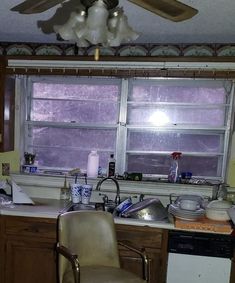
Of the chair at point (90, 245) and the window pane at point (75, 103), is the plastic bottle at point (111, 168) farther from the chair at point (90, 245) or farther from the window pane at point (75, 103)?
the chair at point (90, 245)

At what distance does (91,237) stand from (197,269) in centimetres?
80

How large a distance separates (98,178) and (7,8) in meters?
1.56

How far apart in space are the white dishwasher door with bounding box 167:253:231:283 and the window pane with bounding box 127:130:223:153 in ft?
3.28

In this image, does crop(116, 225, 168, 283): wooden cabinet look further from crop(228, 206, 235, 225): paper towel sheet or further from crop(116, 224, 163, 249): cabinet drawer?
crop(228, 206, 235, 225): paper towel sheet

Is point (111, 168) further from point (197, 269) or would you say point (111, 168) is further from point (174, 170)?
point (197, 269)

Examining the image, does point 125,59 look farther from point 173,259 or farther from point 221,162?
point 173,259

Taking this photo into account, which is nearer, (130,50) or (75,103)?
(130,50)

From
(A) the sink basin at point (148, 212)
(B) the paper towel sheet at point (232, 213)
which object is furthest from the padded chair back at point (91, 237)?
(B) the paper towel sheet at point (232, 213)

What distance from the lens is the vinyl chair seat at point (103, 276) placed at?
5.82 ft

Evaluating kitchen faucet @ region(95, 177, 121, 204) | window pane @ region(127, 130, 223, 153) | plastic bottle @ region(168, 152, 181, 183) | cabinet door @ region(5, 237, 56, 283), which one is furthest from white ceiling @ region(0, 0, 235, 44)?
cabinet door @ region(5, 237, 56, 283)

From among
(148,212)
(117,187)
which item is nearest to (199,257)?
(148,212)

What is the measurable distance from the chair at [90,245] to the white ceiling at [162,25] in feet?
4.49

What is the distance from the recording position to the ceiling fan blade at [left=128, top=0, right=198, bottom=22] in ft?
3.71

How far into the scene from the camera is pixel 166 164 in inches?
111
